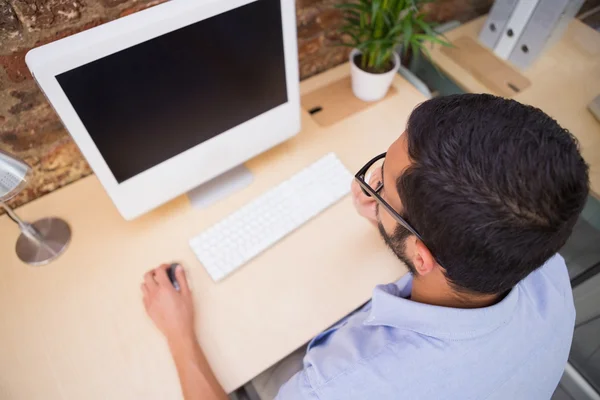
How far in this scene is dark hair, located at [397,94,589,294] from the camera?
1.60ft

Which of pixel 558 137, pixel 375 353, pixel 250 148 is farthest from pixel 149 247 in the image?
pixel 558 137

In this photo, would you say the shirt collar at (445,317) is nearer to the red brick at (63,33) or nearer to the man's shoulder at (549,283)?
the man's shoulder at (549,283)

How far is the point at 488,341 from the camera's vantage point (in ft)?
2.03

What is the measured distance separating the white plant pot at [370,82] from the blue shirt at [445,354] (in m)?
0.72

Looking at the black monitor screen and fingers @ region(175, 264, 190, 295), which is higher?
the black monitor screen

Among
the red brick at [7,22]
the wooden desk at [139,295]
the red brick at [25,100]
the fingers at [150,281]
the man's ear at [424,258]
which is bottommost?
the wooden desk at [139,295]

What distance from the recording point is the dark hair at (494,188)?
1.60 ft

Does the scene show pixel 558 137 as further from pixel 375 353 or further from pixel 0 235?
pixel 0 235

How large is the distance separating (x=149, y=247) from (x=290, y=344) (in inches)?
16.7

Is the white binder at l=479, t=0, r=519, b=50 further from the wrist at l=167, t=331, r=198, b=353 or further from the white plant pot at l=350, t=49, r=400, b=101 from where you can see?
the wrist at l=167, t=331, r=198, b=353

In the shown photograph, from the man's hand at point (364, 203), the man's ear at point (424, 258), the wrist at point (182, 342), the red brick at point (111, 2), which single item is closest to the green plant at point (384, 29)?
the man's hand at point (364, 203)

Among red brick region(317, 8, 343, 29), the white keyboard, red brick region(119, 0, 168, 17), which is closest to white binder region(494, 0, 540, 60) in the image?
red brick region(317, 8, 343, 29)

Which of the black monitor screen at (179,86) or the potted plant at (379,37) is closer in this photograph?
the black monitor screen at (179,86)

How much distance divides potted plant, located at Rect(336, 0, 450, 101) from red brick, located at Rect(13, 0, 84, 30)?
2.11ft
